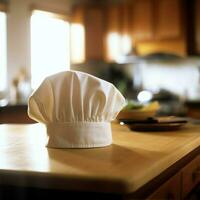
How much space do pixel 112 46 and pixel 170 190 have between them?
4.62 meters

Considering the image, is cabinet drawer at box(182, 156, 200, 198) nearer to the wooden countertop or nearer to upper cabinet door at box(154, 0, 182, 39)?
the wooden countertop

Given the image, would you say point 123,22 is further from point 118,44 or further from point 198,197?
point 198,197

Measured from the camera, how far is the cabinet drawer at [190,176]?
1.36m

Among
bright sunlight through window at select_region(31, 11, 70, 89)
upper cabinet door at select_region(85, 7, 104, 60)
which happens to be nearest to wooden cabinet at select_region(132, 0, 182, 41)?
upper cabinet door at select_region(85, 7, 104, 60)

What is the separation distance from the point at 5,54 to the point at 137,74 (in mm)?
1985

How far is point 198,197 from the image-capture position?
1546 millimetres

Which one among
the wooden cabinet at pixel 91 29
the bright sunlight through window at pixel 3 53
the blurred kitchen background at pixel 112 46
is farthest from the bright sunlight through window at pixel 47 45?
the bright sunlight through window at pixel 3 53

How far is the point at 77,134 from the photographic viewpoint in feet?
4.05

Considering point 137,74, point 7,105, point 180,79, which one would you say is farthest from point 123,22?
point 7,105

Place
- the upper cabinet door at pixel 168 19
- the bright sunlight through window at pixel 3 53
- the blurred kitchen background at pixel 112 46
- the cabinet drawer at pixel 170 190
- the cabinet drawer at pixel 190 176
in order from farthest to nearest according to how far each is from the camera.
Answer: the upper cabinet door at pixel 168 19 < the blurred kitchen background at pixel 112 46 < the bright sunlight through window at pixel 3 53 < the cabinet drawer at pixel 190 176 < the cabinet drawer at pixel 170 190

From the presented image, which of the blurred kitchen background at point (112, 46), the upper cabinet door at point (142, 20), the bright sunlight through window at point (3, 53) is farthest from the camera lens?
the upper cabinet door at point (142, 20)

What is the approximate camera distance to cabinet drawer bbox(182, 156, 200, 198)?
136 cm

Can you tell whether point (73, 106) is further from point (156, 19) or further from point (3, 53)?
point (156, 19)

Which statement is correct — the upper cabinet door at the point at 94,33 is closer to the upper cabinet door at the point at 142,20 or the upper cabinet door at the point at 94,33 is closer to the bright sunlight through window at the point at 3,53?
the upper cabinet door at the point at 142,20
